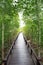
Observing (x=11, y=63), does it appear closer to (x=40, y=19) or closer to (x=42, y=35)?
(x=42, y=35)

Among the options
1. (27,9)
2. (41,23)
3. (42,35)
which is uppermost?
(27,9)

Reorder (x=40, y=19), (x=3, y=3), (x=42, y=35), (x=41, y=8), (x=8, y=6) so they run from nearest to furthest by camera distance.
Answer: (x=3, y=3)
(x=8, y=6)
(x=41, y=8)
(x=40, y=19)
(x=42, y=35)

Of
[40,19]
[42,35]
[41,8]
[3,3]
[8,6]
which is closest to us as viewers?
[3,3]

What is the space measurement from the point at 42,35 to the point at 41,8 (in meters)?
1.44

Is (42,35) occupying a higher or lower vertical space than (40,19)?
lower

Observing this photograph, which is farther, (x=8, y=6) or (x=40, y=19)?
(x=40, y=19)

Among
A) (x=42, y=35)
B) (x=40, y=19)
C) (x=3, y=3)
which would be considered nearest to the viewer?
(x=3, y=3)

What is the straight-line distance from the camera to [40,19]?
21.5 feet

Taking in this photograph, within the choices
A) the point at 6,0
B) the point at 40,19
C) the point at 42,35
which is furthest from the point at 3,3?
the point at 42,35

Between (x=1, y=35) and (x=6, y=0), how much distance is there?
155 centimetres

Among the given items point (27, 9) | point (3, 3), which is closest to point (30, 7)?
point (27, 9)

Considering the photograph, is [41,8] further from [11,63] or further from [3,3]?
[11,63]

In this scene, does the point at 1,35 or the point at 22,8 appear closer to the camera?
the point at 22,8

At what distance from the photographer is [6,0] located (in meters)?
5.47
